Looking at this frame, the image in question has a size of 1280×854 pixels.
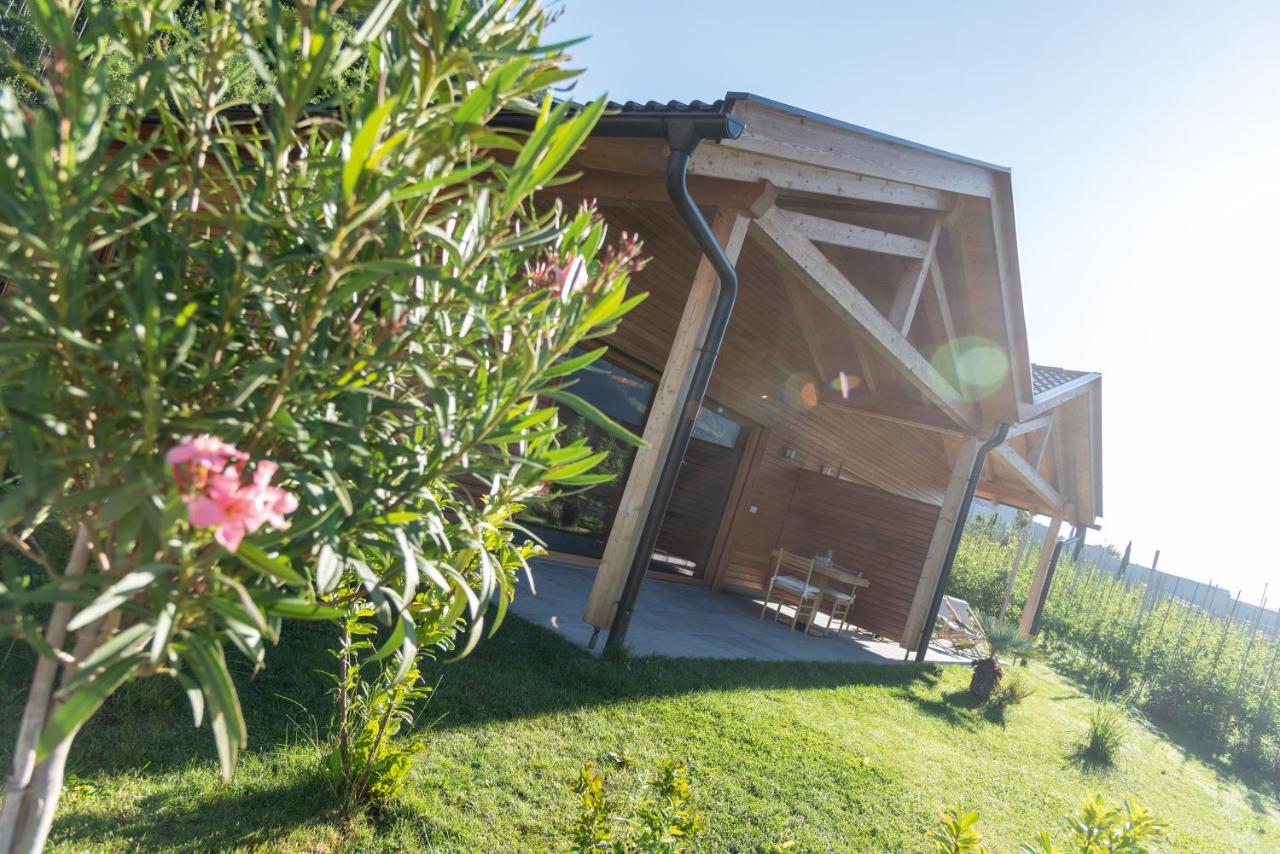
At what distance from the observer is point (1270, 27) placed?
19.6 ft

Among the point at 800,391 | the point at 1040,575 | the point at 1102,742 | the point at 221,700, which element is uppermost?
the point at 800,391

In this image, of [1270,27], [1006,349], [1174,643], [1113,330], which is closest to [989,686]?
[1006,349]

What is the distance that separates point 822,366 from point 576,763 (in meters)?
7.71

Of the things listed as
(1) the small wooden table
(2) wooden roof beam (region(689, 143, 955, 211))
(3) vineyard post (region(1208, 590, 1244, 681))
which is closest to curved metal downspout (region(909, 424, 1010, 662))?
(1) the small wooden table

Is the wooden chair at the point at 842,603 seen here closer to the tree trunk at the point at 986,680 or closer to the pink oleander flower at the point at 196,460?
the tree trunk at the point at 986,680

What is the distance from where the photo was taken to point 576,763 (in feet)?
12.0

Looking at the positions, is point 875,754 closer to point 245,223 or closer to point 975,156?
point 975,156

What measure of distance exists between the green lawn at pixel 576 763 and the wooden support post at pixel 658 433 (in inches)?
19.1

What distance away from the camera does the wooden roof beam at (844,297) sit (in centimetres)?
559

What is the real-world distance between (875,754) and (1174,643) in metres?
11.4

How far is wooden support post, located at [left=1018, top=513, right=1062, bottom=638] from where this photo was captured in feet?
45.4

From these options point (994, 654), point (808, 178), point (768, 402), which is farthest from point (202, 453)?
point (994, 654)

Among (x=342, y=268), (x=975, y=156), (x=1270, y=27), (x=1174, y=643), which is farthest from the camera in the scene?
(x=1174, y=643)

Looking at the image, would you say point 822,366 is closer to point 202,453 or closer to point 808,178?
point 808,178
